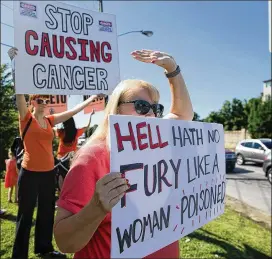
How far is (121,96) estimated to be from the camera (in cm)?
156

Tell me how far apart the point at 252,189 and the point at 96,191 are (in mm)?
10370

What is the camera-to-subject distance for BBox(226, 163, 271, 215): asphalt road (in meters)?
8.50

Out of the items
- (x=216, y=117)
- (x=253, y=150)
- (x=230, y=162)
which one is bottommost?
(x=230, y=162)

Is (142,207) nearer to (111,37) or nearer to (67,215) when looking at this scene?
(67,215)

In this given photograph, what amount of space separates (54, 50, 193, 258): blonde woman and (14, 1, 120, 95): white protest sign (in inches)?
63.7

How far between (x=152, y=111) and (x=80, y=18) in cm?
209

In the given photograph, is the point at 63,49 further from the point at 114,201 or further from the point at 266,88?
the point at 266,88

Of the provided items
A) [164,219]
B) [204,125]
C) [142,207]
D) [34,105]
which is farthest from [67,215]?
[34,105]

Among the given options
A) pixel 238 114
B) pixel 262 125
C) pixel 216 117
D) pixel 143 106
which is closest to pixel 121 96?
pixel 143 106

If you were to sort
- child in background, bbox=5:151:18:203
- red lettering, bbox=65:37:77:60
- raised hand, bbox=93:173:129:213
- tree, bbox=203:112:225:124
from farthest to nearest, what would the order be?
tree, bbox=203:112:225:124, child in background, bbox=5:151:18:203, red lettering, bbox=65:37:77:60, raised hand, bbox=93:173:129:213

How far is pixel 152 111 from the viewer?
1.62 meters

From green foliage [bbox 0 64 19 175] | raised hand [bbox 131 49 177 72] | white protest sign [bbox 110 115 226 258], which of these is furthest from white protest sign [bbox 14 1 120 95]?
green foliage [bbox 0 64 19 175]

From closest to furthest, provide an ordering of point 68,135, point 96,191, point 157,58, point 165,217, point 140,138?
1. point 96,191
2. point 140,138
3. point 165,217
4. point 157,58
5. point 68,135

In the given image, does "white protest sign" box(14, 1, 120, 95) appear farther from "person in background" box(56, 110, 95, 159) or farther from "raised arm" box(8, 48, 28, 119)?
"person in background" box(56, 110, 95, 159)
